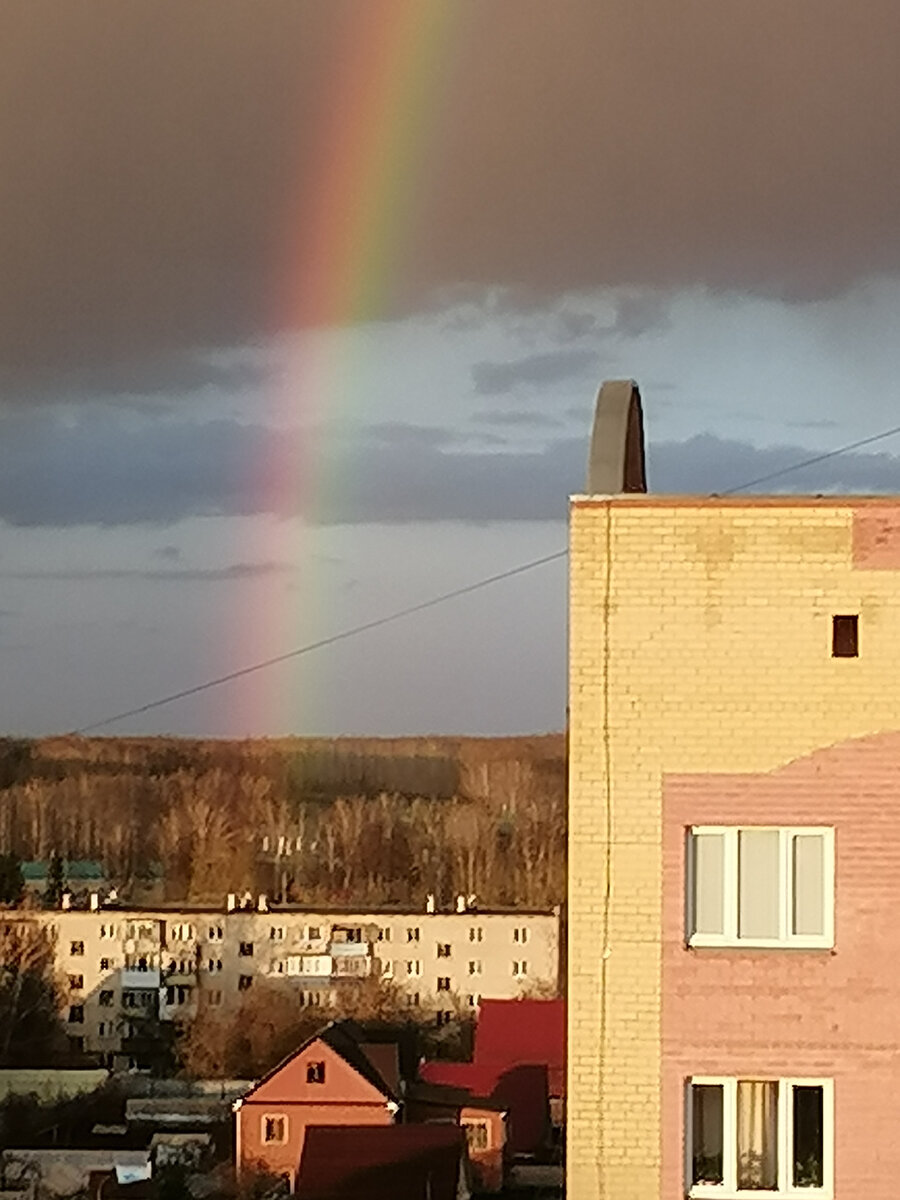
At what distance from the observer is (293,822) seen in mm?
91500

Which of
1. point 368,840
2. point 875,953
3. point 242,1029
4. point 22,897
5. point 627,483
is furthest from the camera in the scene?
point 368,840

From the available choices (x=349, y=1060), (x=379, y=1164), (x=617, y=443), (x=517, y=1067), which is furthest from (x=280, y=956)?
(x=617, y=443)

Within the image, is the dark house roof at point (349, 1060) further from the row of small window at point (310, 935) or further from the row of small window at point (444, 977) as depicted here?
the row of small window at point (310, 935)

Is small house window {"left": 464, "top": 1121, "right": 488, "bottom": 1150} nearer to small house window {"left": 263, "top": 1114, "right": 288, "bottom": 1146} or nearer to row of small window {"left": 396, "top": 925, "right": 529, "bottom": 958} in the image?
small house window {"left": 263, "top": 1114, "right": 288, "bottom": 1146}

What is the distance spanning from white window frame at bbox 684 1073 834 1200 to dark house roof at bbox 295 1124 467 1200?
57.4 feet

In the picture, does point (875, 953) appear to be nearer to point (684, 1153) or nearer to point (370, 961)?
point (684, 1153)

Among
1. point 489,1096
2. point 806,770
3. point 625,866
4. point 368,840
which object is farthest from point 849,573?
point 368,840

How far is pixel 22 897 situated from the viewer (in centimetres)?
7238

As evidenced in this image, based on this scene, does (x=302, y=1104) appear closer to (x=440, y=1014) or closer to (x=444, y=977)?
(x=440, y=1014)

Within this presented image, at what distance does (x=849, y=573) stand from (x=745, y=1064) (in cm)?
260

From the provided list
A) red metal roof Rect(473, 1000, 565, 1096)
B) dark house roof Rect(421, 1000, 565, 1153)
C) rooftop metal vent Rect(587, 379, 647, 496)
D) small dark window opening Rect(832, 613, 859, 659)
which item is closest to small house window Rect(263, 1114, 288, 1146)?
dark house roof Rect(421, 1000, 565, 1153)

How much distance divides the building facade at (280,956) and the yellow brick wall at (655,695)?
53.6m

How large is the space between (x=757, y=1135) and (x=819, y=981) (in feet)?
2.86

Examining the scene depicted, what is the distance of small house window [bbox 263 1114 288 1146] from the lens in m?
35.1
